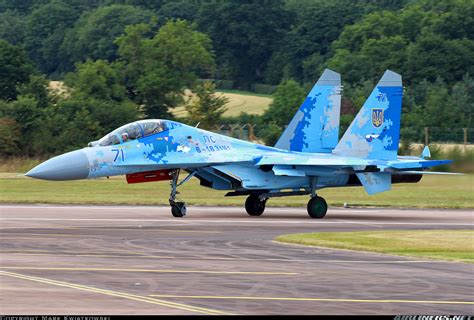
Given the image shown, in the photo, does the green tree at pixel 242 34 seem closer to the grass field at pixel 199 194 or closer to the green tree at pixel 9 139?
the green tree at pixel 9 139

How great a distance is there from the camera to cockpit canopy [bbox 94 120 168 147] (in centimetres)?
2711

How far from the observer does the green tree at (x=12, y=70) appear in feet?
209

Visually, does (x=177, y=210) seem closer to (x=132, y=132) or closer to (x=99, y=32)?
(x=132, y=132)

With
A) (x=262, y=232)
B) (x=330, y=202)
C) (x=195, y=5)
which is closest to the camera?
(x=262, y=232)

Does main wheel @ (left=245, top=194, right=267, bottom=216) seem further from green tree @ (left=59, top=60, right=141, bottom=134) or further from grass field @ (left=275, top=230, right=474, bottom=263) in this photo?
green tree @ (left=59, top=60, right=141, bottom=134)

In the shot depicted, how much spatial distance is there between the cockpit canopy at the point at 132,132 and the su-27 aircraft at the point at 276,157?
1.0 inches

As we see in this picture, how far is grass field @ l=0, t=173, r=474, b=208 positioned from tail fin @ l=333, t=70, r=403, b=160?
380cm

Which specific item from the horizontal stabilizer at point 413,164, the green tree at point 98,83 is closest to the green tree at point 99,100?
the green tree at point 98,83

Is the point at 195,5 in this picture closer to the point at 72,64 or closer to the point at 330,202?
the point at 72,64

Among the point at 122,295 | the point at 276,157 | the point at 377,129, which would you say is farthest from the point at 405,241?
the point at 122,295

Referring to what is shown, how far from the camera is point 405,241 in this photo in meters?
21.8

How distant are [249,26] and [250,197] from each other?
79.4m

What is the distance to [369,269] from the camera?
1716cm

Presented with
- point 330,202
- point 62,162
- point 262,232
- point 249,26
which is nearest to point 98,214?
point 62,162
